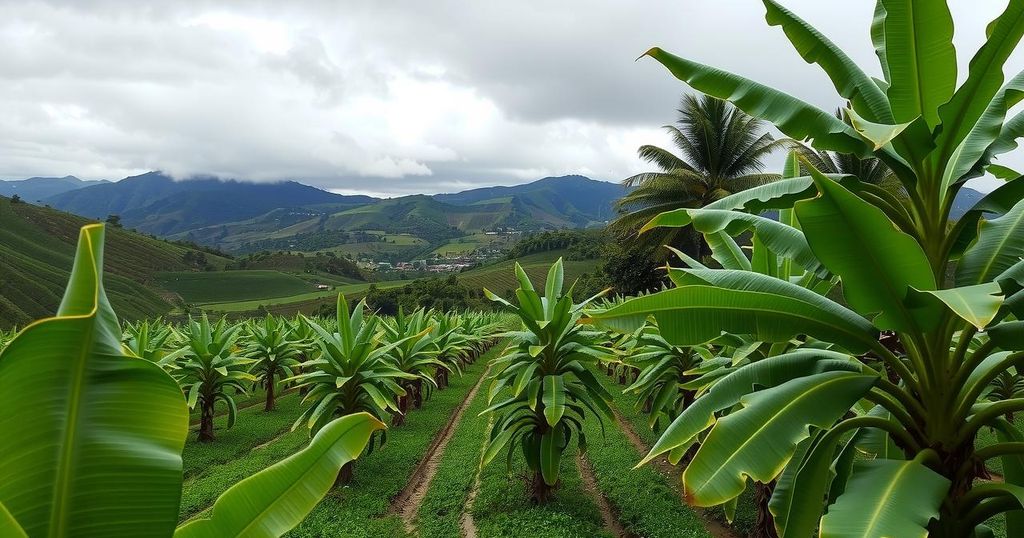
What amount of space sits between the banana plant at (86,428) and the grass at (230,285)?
87587mm

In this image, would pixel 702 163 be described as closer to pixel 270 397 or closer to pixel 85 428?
pixel 270 397

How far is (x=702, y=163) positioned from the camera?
18.6 metres

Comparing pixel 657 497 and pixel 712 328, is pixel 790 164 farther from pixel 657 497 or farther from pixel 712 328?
pixel 657 497

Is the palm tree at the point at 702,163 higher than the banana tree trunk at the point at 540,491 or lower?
higher

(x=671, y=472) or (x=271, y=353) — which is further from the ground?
(x=271, y=353)

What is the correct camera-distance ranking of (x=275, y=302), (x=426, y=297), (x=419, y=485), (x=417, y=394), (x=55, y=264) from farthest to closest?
1. (x=275, y=302)
2. (x=55, y=264)
3. (x=426, y=297)
4. (x=417, y=394)
5. (x=419, y=485)

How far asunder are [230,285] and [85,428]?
308 ft

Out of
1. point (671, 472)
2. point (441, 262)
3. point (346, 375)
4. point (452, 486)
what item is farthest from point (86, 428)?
point (441, 262)

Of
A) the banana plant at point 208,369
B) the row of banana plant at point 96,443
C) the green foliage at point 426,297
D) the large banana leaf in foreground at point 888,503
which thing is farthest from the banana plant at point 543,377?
the green foliage at point 426,297

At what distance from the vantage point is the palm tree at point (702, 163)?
17734 millimetres

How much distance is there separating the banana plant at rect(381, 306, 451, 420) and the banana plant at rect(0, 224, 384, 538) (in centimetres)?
612

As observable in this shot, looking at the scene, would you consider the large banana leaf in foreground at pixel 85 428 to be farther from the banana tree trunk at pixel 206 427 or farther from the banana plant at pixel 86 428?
the banana tree trunk at pixel 206 427

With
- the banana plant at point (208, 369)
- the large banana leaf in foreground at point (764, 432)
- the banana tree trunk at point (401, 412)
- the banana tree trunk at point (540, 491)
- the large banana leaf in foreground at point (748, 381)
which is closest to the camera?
the large banana leaf in foreground at point (764, 432)

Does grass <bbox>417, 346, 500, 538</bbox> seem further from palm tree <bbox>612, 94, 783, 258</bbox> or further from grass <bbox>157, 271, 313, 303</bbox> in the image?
grass <bbox>157, 271, 313, 303</bbox>
